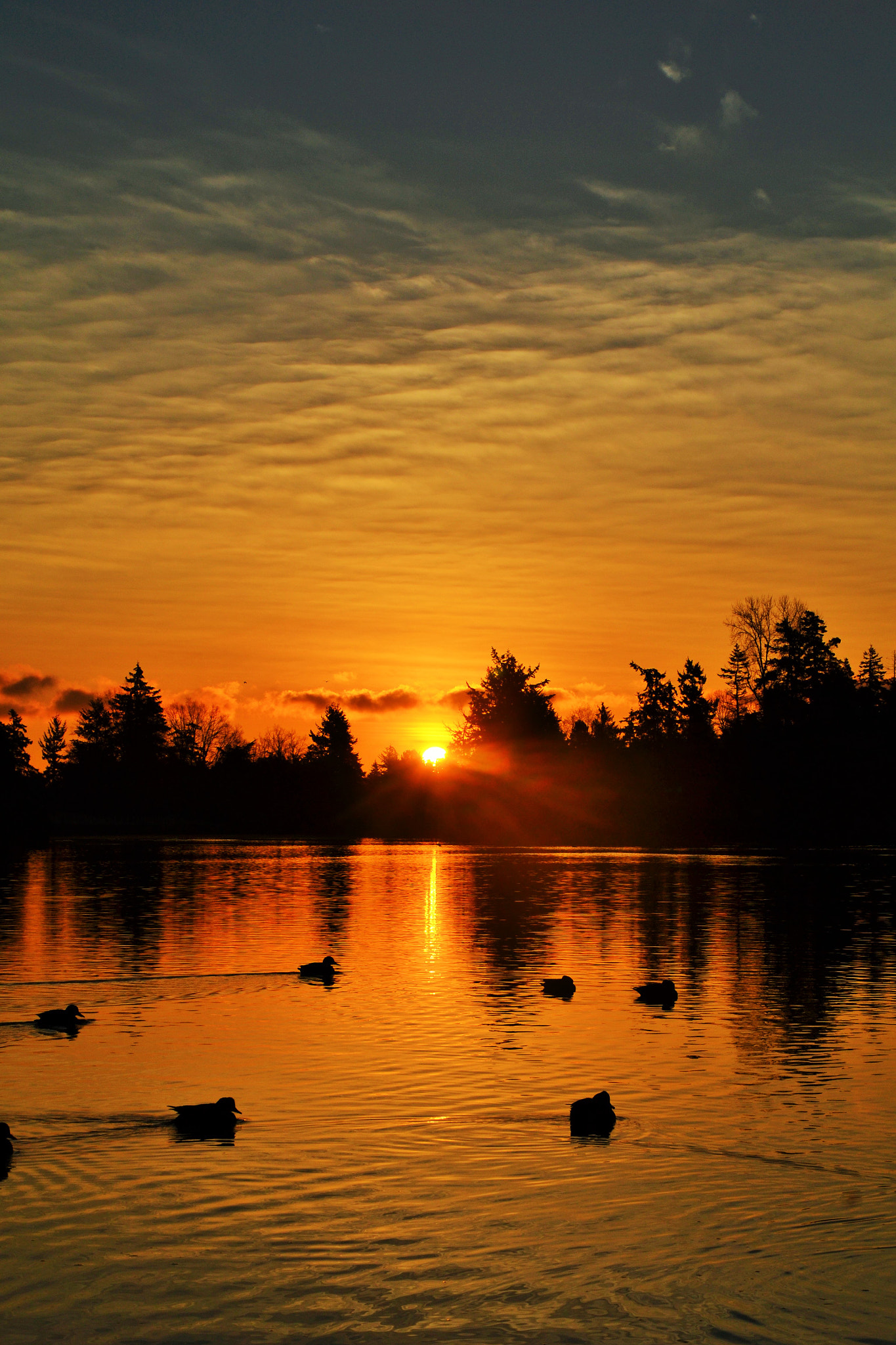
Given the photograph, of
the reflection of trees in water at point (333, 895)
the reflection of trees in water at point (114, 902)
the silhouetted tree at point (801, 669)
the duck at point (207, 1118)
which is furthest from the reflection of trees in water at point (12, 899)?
the silhouetted tree at point (801, 669)

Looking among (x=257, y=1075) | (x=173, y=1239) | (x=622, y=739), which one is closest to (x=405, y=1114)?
(x=257, y=1075)

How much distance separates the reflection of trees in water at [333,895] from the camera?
129 ft

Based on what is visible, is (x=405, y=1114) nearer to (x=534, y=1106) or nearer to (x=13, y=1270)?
(x=534, y=1106)

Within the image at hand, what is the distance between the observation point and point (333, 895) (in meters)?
53.8

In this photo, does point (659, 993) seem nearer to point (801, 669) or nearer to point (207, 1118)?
point (207, 1118)

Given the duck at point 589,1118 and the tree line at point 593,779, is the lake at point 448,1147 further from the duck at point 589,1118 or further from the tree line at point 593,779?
the tree line at point 593,779

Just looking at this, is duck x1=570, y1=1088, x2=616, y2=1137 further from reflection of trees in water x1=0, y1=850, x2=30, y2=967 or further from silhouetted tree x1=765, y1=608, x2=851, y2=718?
silhouetted tree x1=765, y1=608, x2=851, y2=718

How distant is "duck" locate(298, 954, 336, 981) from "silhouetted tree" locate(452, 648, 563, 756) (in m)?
120

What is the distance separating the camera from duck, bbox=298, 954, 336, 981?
29094 mm

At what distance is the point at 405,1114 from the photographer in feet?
53.7

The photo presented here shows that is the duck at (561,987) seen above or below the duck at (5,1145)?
below

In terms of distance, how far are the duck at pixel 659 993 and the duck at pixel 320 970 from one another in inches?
285

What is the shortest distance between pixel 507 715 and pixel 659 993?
12934cm

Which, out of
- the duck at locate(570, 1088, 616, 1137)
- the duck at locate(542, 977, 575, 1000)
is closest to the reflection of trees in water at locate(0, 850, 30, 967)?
the duck at locate(542, 977, 575, 1000)
